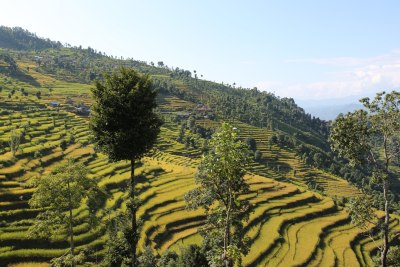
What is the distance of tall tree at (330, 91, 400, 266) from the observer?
62.8ft

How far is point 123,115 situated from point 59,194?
5490 millimetres

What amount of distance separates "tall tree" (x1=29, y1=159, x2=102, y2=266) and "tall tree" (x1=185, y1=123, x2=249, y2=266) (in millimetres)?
5862

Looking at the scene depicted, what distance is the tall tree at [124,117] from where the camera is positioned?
19.6 meters

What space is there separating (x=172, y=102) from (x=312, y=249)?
12990cm

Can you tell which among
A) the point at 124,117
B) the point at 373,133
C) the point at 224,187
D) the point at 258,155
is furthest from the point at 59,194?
the point at 258,155

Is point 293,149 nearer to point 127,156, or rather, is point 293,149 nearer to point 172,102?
point 172,102

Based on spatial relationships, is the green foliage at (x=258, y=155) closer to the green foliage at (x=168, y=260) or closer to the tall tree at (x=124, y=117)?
the green foliage at (x=168, y=260)

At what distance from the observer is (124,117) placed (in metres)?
19.9

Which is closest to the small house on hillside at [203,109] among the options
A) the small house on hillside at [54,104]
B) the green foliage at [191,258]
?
the small house on hillside at [54,104]

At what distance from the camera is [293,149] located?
144000 mm

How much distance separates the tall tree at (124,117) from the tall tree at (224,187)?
4115 mm

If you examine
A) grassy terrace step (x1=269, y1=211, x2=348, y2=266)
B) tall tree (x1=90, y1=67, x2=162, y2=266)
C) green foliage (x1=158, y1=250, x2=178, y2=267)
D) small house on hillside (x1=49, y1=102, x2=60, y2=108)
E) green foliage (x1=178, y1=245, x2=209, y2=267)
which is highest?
tall tree (x1=90, y1=67, x2=162, y2=266)

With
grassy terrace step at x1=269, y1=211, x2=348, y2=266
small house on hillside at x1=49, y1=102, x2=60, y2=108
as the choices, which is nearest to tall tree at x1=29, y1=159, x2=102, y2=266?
grassy terrace step at x1=269, y1=211, x2=348, y2=266

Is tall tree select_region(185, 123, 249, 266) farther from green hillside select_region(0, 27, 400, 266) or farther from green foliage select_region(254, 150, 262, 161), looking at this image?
green foliage select_region(254, 150, 262, 161)
